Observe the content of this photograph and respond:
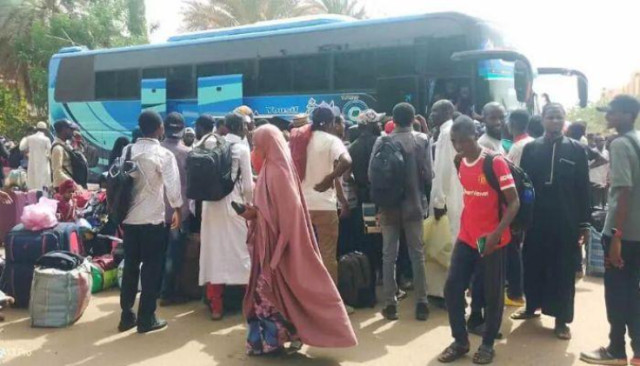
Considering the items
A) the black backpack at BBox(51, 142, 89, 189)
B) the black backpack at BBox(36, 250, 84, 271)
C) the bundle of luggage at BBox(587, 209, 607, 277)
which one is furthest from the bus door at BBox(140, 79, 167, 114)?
the bundle of luggage at BBox(587, 209, 607, 277)

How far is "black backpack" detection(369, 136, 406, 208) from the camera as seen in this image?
205 inches

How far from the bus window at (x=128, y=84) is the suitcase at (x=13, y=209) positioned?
675 cm

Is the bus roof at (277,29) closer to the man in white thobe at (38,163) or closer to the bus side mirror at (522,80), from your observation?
the bus side mirror at (522,80)

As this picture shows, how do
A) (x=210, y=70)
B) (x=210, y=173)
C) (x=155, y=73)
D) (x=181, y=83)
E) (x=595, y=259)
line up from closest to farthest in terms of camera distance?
(x=210, y=173), (x=595, y=259), (x=210, y=70), (x=181, y=83), (x=155, y=73)

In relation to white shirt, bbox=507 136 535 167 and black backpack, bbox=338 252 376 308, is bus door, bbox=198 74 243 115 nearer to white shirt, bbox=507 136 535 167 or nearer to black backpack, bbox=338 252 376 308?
black backpack, bbox=338 252 376 308

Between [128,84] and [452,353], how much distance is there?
41.8 feet

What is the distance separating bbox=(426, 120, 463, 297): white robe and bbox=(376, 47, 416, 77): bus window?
17.1 ft

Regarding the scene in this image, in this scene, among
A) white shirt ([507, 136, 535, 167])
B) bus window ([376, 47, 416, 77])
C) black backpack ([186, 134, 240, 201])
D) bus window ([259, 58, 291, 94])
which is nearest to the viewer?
black backpack ([186, 134, 240, 201])

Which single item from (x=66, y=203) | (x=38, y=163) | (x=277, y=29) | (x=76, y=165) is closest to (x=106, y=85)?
(x=277, y=29)

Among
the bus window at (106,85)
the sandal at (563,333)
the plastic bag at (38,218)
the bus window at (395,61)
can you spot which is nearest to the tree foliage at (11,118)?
the bus window at (106,85)

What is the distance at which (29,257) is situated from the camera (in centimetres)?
559

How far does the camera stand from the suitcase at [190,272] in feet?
19.6

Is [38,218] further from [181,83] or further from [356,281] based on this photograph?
[181,83]

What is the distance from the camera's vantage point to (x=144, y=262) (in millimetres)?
5043
